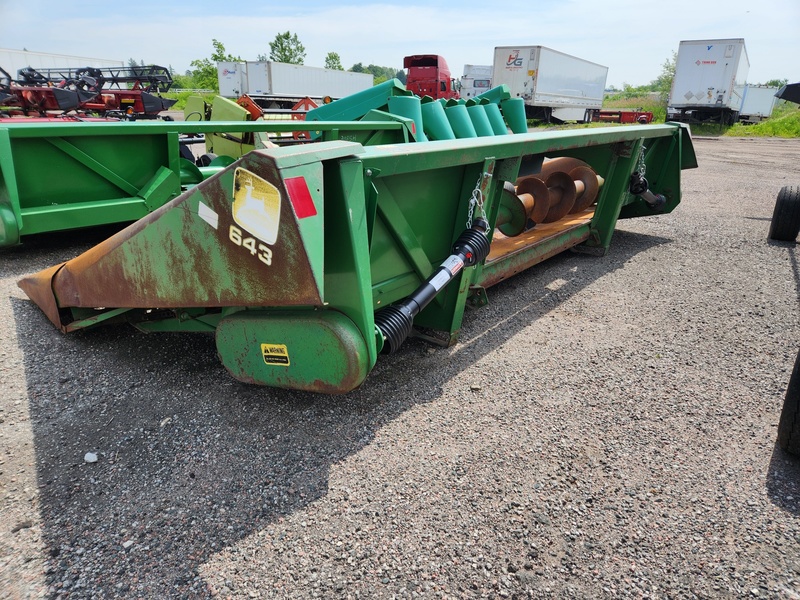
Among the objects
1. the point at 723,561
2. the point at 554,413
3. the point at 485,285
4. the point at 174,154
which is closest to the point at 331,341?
the point at 554,413

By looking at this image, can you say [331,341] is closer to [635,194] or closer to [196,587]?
[196,587]

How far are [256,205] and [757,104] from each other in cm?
4182

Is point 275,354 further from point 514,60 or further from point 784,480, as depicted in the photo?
point 514,60

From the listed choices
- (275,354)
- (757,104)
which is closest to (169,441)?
(275,354)

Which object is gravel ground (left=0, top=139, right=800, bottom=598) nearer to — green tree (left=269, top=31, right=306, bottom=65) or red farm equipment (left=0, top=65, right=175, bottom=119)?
red farm equipment (left=0, top=65, right=175, bottom=119)

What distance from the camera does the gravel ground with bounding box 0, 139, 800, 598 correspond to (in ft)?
5.53

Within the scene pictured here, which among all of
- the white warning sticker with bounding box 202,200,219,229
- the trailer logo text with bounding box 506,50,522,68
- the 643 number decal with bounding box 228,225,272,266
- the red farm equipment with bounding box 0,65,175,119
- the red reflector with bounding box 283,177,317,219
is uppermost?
the trailer logo text with bounding box 506,50,522,68

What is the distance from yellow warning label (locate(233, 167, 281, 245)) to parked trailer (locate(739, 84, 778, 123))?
131 feet

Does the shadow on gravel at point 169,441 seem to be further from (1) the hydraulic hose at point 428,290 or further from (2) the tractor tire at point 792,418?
(2) the tractor tire at point 792,418

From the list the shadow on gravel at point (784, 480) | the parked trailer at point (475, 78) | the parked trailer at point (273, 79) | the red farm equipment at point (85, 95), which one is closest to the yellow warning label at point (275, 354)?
the shadow on gravel at point (784, 480)

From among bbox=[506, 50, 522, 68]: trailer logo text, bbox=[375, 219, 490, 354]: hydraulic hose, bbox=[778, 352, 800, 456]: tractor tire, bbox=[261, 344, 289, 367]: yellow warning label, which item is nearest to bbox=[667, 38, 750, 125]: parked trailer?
bbox=[506, 50, 522, 68]: trailer logo text

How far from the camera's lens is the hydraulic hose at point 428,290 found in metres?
2.27

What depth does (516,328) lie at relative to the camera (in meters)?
3.50

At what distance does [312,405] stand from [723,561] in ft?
5.53
